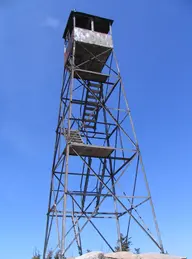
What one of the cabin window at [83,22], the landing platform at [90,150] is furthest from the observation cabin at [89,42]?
the landing platform at [90,150]

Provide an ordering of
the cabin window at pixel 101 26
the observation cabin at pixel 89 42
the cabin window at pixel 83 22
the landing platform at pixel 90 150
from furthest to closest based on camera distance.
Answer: the cabin window at pixel 101 26
the cabin window at pixel 83 22
the observation cabin at pixel 89 42
the landing platform at pixel 90 150

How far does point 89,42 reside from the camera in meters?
15.9

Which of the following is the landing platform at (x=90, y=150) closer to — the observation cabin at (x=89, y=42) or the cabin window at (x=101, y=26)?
the observation cabin at (x=89, y=42)

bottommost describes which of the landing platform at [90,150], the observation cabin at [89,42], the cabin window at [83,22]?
the landing platform at [90,150]

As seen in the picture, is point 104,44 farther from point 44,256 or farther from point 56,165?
point 44,256

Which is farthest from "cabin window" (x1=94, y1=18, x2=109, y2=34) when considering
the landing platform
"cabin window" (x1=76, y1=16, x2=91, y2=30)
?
the landing platform

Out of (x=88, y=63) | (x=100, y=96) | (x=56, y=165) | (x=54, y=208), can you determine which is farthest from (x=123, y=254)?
(x=88, y=63)

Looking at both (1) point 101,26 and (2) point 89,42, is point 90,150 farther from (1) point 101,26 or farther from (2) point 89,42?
(1) point 101,26

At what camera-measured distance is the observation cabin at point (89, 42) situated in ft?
52.4

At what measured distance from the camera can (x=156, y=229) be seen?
39.9ft

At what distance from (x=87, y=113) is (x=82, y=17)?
581cm

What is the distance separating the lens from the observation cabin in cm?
1596

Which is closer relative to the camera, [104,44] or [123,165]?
[123,165]

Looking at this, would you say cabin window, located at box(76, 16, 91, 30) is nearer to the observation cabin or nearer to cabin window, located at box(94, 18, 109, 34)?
the observation cabin
